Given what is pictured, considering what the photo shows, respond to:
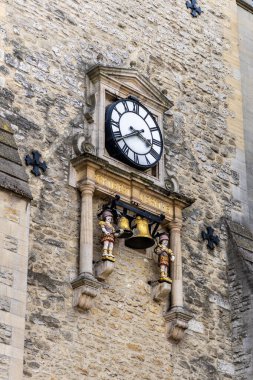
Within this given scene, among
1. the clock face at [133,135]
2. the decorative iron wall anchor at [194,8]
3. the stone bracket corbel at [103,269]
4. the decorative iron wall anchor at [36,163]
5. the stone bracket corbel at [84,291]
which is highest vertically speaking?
the decorative iron wall anchor at [194,8]

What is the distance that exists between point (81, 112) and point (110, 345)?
2.89m

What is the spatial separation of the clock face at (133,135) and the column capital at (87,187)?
692mm

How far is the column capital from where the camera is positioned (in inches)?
487

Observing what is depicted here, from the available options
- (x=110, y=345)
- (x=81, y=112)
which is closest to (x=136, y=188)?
(x=81, y=112)

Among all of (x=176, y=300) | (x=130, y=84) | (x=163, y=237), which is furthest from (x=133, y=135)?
(x=176, y=300)

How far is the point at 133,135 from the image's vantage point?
13141 millimetres

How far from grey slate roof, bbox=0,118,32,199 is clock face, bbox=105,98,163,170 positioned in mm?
1568

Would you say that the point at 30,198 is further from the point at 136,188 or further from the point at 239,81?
the point at 239,81

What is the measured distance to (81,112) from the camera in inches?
513

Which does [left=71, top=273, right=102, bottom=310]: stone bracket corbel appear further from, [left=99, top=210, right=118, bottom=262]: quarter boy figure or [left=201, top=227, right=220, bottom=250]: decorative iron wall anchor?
[left=201, top=227, right=220, bottom=250]: decorative iron wall anchor

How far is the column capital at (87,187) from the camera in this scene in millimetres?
12367

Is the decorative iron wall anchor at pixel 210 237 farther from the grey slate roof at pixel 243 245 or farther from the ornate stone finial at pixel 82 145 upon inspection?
the ornate stone finial at pixel 82 145

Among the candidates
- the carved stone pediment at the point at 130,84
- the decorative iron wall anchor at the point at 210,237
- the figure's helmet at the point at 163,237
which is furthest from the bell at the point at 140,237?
the carved stone pediment at the point at 130,84

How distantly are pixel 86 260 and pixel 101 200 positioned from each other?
0.99 meters
